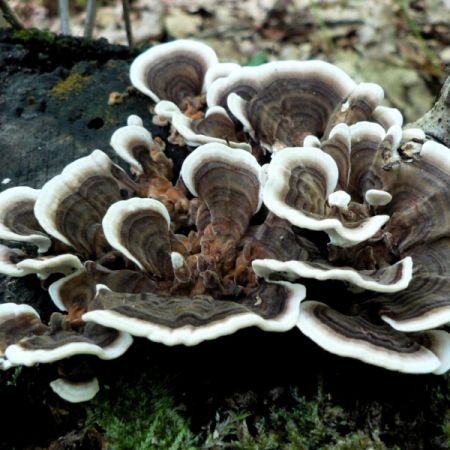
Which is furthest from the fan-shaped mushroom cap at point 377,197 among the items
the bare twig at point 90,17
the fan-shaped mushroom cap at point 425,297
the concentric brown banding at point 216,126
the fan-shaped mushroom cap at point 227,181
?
the bare twig at point 90,17

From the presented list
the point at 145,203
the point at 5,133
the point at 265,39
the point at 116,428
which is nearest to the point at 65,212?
the point at 145,203

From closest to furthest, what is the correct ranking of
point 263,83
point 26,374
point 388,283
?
1. point 388,283
2. point 26,374
3. point 263,83

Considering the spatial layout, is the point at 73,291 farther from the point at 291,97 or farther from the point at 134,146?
the point at 291,97

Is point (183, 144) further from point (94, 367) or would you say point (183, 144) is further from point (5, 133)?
point (94, 367)

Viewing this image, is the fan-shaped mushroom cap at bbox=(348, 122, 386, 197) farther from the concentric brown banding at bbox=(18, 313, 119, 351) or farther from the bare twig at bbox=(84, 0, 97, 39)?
the bare twig at bbox=(84, 0, 97, 39)

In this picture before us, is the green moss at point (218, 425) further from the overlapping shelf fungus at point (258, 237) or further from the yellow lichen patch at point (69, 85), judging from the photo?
the yellow lichen patch at point (69, 85)

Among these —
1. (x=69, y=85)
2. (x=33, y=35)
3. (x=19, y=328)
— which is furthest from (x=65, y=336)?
(x=33, y=35)

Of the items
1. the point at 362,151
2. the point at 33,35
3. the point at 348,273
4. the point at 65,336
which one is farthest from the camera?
the point at 33,35
